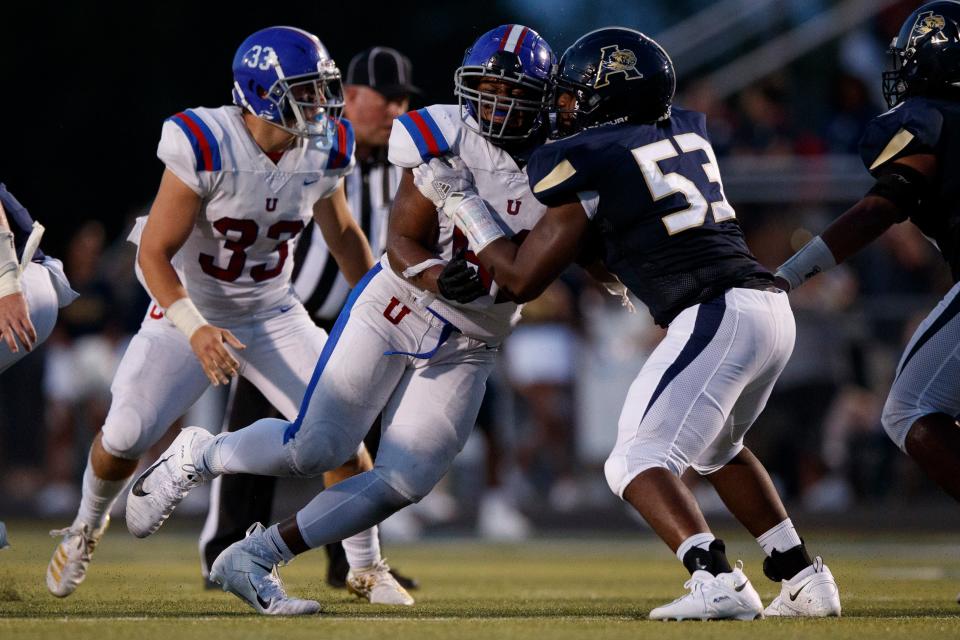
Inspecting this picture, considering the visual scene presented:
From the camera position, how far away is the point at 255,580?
4605 millimetres

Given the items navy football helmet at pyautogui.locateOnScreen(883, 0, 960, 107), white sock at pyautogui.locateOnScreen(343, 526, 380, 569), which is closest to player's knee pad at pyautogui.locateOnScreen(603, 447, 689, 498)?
white sock at pyautogui.locateOnScreen(343, 526, 380, 569)

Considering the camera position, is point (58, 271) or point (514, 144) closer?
point (514, 144)

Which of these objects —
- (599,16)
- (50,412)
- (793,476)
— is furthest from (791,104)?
(50,412)

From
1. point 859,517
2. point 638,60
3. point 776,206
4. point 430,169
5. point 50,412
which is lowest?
point 859,517

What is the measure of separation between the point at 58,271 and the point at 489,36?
183 cm

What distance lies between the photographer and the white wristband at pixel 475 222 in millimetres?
4512

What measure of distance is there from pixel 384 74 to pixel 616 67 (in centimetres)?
240

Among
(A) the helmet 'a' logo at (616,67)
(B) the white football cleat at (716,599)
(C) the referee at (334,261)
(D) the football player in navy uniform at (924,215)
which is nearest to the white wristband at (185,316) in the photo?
(A) the helmet 'a' logo at (616,67)

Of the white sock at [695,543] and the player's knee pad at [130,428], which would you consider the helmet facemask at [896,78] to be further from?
the player's knee pad at [130,428]

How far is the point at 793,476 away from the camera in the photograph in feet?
34.2

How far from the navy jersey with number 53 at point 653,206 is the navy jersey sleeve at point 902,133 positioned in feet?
Answer: 2.00

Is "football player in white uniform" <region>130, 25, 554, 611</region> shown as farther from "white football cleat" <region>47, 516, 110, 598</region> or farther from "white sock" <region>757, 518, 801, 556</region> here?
"white sock" <region>757, 518, 801, 556</region>

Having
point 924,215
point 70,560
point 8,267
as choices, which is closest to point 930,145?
point 924,215

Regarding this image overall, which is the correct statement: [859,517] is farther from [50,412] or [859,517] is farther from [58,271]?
[58,271]
